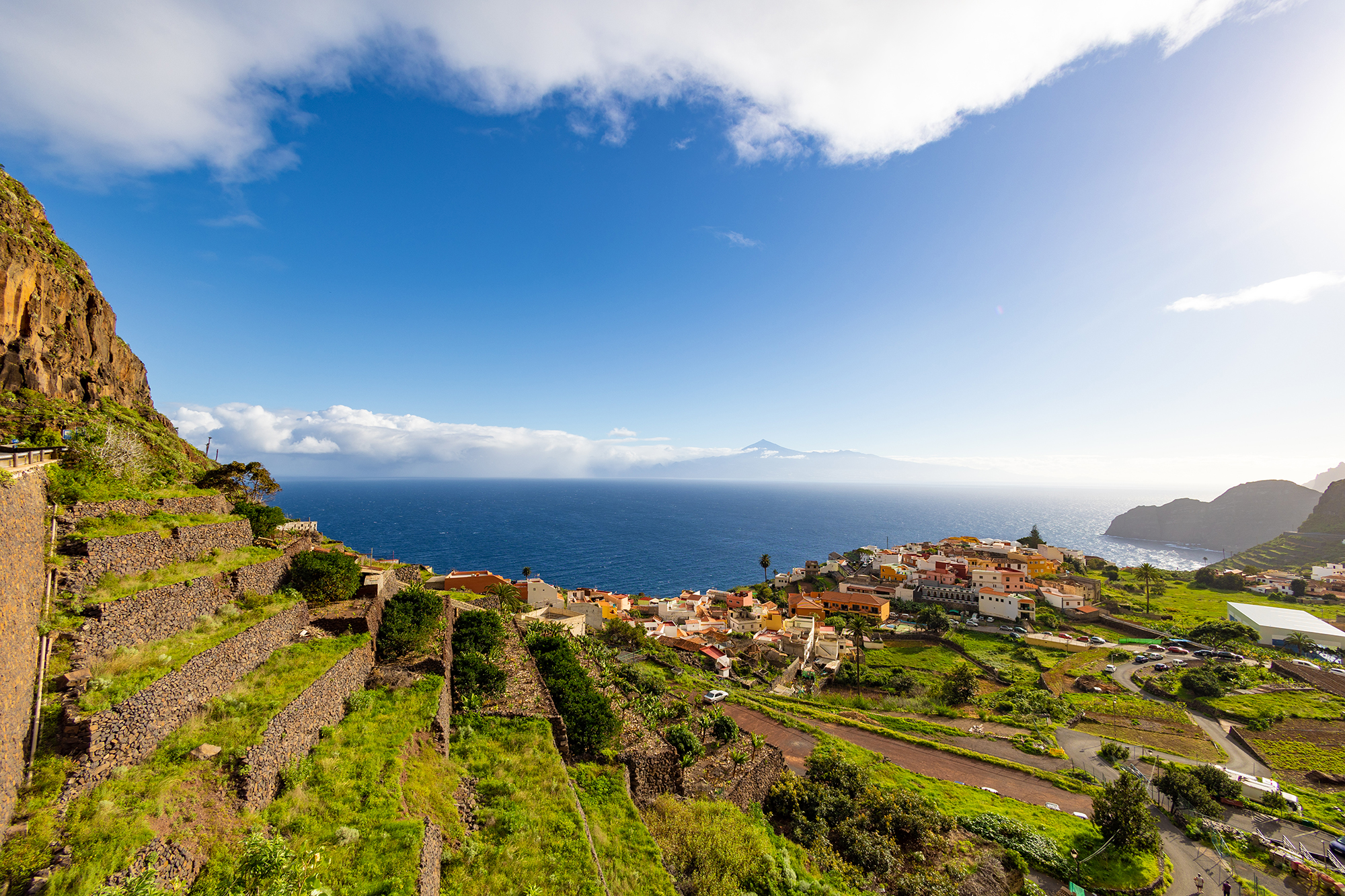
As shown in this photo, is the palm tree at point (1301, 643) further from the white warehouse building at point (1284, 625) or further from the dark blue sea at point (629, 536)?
the dark blue sea at point (629, 536)

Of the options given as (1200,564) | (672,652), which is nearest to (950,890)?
(672,652)

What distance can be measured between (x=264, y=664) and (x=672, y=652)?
33.8 meters

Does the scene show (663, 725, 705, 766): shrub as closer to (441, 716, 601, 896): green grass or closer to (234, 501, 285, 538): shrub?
(441, 716, 601, 896): green grass

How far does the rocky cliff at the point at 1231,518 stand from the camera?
5999 inches

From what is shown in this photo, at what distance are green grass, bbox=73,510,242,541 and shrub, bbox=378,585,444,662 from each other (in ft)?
19.7

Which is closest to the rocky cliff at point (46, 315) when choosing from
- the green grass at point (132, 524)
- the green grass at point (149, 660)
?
the green grass at point (132, 524)

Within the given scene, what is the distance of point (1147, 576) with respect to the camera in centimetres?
6456

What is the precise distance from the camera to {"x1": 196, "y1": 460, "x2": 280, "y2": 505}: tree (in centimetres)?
2412

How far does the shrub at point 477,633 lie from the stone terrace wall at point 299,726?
15.3 feet

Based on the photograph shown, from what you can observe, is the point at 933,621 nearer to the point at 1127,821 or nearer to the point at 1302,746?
the point at 1302,746

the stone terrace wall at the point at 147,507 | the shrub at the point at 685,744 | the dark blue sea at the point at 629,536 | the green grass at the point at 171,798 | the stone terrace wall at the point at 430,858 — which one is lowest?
the dark blue sea at the point at 629,536

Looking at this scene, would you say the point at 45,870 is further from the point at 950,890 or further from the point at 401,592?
the point at 950,890

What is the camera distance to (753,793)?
58.2 ft

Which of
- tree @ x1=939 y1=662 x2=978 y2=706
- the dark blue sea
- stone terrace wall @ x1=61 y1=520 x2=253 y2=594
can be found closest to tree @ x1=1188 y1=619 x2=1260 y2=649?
tree @ x1=939 y1=662 x2=978 y2=706
